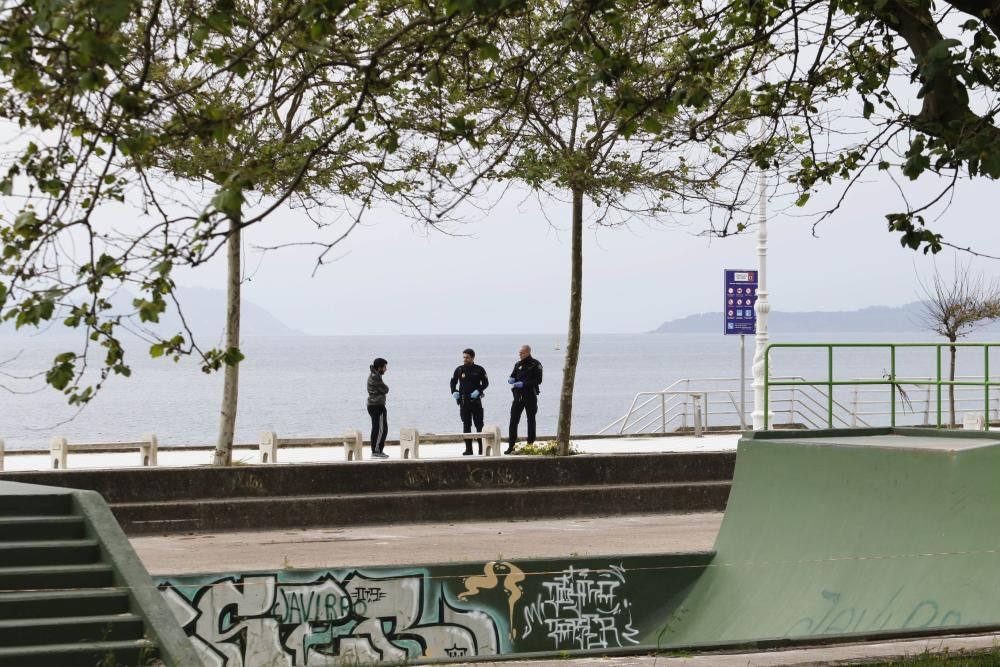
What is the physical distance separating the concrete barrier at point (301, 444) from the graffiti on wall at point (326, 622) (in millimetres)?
9821

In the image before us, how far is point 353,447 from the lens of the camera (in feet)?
74.9

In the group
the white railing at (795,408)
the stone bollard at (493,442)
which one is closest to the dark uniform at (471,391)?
the stone bollard at (493,442)

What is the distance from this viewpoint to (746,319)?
97.9ft

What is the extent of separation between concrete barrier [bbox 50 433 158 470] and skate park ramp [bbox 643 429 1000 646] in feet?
34.7

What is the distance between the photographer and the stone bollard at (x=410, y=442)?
22719 mm

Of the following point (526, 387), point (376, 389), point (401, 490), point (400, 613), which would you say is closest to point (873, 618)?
point (400, 613)

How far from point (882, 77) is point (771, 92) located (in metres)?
1.00

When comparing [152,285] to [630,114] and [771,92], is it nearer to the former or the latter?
[630,114]

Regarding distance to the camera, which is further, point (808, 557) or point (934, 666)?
point (808, 557)

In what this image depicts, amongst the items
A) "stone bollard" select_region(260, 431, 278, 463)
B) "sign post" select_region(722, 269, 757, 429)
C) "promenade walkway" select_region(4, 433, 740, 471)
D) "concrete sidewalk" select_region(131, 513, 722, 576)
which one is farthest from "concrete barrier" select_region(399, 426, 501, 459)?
"sign post" select_region(722, 269, 757, 429)

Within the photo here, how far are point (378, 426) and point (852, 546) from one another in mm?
12048

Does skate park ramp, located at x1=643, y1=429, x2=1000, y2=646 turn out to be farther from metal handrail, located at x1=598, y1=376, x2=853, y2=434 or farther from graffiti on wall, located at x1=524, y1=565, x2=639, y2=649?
metal handrail, located at x1=598, y1=376, x2=853, y2=434

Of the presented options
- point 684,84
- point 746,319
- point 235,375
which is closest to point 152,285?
point 684,84

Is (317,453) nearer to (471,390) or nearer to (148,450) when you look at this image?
(471,390)
